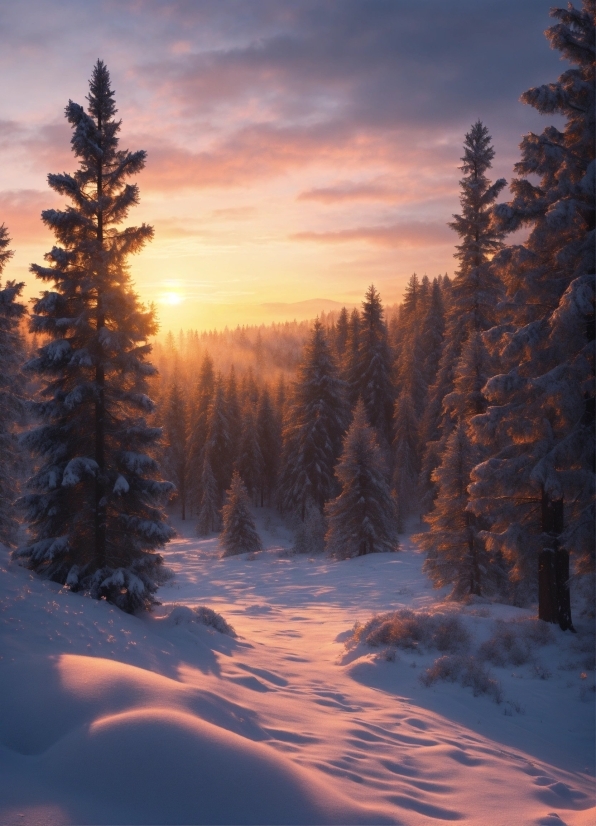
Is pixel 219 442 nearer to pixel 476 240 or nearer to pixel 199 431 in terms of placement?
pixel 199 431

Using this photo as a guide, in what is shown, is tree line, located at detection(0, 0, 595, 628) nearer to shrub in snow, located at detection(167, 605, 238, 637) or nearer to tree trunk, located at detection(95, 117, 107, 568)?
tree trunk, located at detection(95, 117, 107, 568)

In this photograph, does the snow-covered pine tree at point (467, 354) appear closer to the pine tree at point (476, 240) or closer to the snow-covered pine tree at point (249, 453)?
the pine tree at point (476, 240)

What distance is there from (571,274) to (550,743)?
972 centimetres

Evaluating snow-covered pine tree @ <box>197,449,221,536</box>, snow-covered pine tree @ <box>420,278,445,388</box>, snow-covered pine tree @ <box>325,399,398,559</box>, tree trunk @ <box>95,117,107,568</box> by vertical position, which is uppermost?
snow-covered pine tree @ <box>420,278,445,388</box>

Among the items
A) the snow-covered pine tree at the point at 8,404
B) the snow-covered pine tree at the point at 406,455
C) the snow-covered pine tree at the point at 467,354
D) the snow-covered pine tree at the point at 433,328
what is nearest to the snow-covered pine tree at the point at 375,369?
the snow-covered pine tree at the point at 406,455

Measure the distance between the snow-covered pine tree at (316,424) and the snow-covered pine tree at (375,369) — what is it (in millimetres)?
4580

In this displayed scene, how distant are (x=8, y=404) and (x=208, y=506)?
32.1 m

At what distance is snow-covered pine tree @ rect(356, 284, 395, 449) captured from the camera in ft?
146

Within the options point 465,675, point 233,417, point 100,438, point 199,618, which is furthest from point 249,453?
point 465,675

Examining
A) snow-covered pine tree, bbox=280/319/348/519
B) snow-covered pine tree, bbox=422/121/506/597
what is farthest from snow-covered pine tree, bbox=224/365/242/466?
snow-covered pine tree, bbox=422/121/506/597

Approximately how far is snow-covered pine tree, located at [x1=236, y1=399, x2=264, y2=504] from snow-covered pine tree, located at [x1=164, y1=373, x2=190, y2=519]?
6.54 metres

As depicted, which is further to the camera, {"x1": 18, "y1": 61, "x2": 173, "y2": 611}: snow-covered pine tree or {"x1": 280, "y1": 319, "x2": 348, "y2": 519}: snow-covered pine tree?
{"x1": 280, "y1": 319, "x2": 348, "y2": 519}: snow-covered pine tree

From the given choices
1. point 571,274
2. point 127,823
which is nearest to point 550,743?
point 127,823

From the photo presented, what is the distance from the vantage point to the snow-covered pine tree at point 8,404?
19938mm
